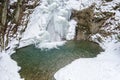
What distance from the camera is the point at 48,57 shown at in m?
13.8

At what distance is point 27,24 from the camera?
1703 cm

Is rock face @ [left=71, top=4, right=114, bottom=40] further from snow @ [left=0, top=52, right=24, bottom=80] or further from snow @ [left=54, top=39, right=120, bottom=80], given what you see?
snow @ [left=0, top=52, right=24, bottom=80]

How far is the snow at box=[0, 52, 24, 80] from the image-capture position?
11844mm

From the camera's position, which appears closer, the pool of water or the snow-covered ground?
the snow-covered ground

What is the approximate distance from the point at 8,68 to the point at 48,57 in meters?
2.22

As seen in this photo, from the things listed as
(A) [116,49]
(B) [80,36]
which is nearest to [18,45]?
(B) [80,36]

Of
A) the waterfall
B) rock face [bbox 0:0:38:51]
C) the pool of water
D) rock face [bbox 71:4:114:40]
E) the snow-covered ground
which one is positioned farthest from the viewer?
rock face [bbox 71:4:114:40]

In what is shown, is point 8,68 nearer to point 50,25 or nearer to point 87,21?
point 50,25

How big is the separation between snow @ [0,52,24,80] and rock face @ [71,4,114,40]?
4808 mm

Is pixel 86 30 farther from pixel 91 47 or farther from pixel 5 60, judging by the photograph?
pixel 5 60

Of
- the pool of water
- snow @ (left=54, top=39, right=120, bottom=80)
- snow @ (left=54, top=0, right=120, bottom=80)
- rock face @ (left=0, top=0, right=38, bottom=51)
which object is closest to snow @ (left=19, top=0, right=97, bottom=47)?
rock face @ (left=0, top=0, right=38, bottom=51)

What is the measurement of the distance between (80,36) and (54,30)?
166 centimetres

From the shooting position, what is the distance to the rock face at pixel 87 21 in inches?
653

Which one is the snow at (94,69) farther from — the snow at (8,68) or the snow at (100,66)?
→ the snow at (8,68)
